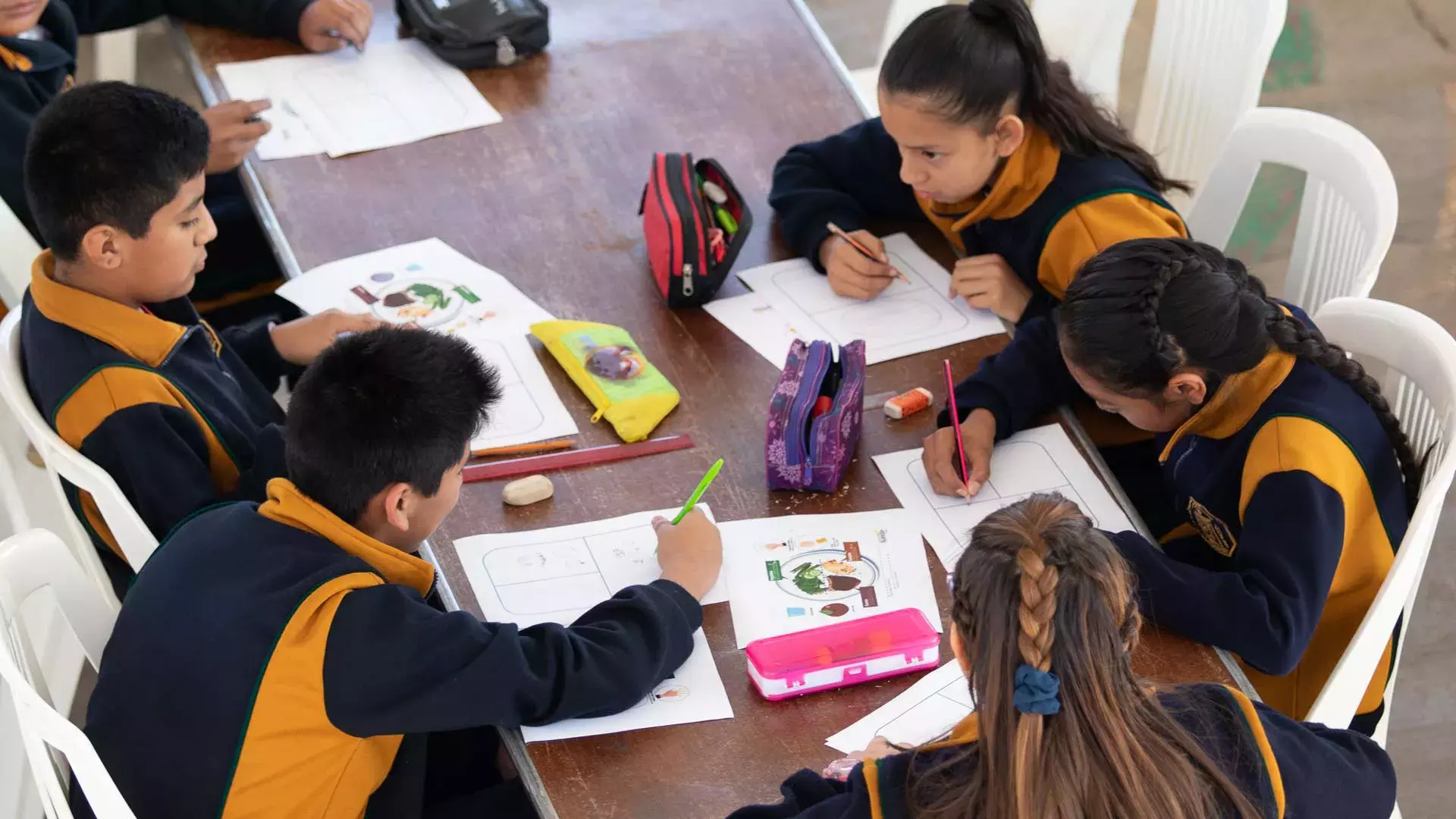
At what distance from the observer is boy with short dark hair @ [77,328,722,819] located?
1.34 metres

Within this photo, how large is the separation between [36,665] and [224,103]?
111cm

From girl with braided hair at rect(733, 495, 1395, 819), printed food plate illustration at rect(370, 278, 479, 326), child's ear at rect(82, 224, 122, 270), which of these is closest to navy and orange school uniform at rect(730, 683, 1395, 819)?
girl with braided hair at rect(733, 495, 1395, 819)

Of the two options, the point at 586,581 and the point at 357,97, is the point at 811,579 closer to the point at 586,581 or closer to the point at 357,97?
the point at 586,581

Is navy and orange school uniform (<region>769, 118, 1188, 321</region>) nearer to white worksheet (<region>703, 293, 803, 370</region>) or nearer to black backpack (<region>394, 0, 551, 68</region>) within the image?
white worksheet (<region>703, 293, 803, 370</region>)

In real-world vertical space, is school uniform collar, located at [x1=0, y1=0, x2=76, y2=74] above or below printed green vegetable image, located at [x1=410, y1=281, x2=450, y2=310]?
above

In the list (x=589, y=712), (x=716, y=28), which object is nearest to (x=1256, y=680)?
(x=589, y=712)

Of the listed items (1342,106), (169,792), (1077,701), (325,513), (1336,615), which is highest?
(1077,701)

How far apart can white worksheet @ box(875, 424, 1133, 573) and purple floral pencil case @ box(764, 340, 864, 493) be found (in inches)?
3.2

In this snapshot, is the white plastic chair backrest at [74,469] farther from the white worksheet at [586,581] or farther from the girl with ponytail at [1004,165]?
the girl with ponytail at [1004,165]

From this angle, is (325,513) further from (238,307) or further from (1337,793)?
(238,307)

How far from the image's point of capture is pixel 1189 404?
159 centimetres

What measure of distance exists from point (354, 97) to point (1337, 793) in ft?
6.16

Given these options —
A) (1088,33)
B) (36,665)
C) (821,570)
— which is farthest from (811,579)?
(1088,33)

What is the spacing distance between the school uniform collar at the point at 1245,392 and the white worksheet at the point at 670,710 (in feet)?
2.09
